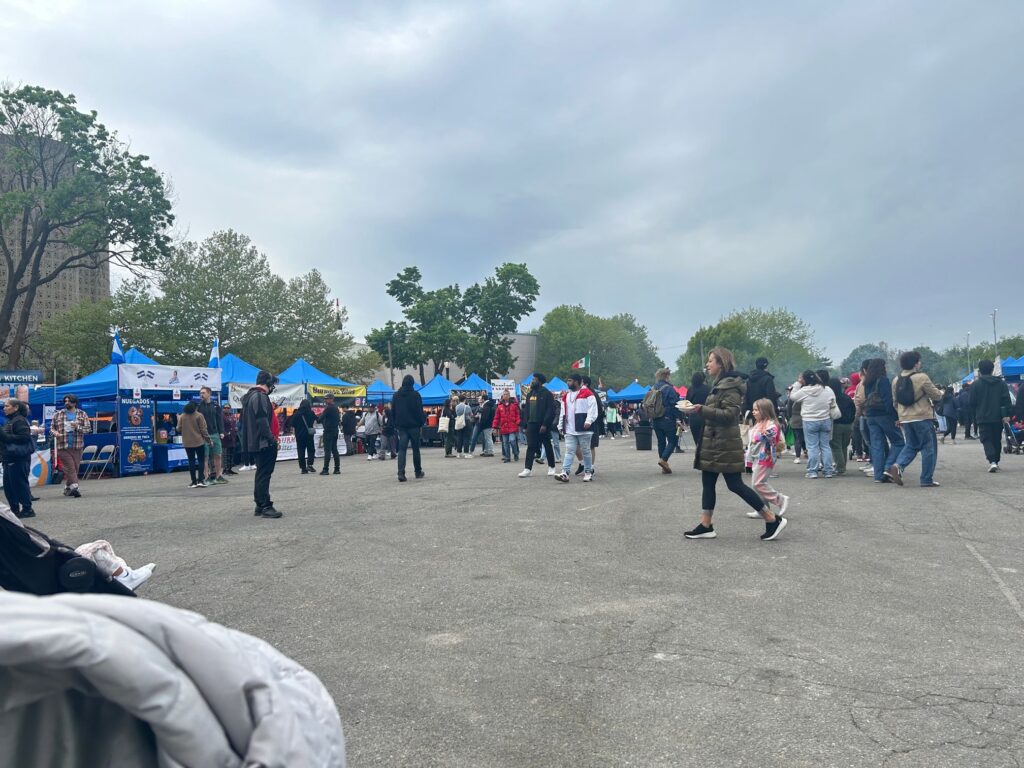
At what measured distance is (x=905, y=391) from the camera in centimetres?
1059

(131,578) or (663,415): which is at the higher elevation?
(663,415)

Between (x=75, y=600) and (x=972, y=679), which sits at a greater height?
(x=75, y=600)

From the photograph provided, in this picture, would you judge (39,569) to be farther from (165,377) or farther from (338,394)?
(338,394)

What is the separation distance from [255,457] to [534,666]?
6671 mm

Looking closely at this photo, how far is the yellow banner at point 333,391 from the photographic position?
23795mm

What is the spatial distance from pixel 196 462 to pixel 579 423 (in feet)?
24.9

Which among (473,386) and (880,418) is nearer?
(880,418)

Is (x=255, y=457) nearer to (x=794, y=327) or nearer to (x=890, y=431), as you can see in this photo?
(x=890, y=431)

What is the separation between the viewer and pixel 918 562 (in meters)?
6.04

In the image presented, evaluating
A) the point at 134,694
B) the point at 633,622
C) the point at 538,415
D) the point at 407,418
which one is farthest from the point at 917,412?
the point at 134,694

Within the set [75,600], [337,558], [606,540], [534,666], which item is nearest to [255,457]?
[337,558]

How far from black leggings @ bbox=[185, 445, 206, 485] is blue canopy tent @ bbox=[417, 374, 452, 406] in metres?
16.8

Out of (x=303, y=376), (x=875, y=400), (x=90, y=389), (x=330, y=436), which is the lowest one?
(x=330, y=436)

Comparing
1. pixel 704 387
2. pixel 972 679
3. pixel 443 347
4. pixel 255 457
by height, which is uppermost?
pixel 443 347
